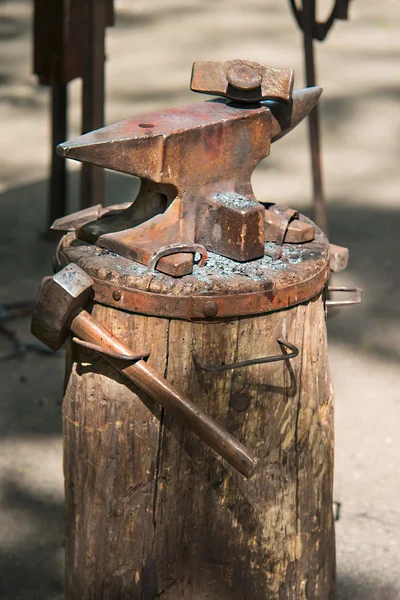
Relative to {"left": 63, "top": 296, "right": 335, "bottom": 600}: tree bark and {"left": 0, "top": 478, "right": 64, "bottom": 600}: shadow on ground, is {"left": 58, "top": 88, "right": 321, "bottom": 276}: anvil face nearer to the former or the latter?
{"left": 63, "top": 296, "right": 335, "bottom": 600}: tree bark

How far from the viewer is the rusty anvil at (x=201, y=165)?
1.54 meters

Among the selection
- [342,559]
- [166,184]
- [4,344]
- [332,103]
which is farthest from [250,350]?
[332,103]

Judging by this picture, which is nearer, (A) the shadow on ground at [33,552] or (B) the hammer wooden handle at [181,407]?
(B) the hammer wooden handle at [181,407]

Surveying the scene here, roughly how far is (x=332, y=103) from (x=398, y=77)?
2.46 ft

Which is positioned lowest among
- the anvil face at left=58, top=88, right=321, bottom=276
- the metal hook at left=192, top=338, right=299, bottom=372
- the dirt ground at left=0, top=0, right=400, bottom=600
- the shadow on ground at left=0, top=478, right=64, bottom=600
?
the shadow on ground at left=0, top=478, right=64, bottom=600

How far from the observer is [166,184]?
1.60m

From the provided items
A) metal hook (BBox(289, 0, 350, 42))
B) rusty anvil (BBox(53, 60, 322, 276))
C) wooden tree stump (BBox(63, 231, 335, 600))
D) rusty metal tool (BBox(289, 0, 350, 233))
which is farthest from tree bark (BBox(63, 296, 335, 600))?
metal hook (BBox(289, 0, 350, 42))

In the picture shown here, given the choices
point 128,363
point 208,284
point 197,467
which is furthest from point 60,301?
point 197,467

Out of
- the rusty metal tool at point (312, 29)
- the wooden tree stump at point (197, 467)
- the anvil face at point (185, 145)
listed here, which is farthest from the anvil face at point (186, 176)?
the rusty metal tool at point (312, 29)

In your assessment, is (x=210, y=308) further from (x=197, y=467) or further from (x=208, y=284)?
(x=197, y=467)

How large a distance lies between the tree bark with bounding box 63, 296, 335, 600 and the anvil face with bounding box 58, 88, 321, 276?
15 centimetres

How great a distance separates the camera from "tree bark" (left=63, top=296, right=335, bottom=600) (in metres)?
1.57

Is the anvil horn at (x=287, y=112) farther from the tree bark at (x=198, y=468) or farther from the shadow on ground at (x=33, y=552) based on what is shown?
the shadow on ground at (x=33, y=552)

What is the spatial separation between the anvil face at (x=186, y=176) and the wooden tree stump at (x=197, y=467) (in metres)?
0.10
